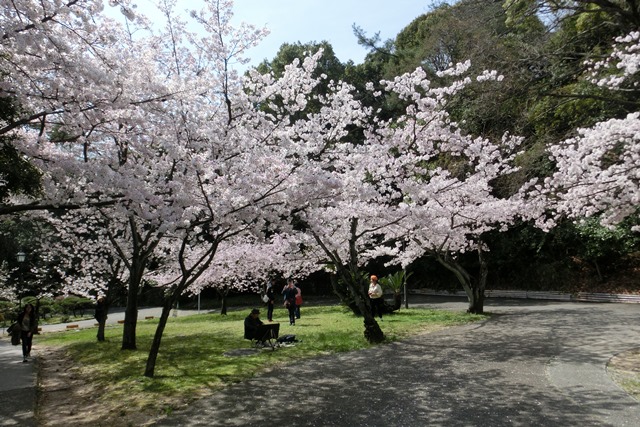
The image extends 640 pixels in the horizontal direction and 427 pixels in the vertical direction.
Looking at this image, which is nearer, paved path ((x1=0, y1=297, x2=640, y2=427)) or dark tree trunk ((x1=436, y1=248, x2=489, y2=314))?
paved path ((x1=0, y1=297, x2=640, y2=427))

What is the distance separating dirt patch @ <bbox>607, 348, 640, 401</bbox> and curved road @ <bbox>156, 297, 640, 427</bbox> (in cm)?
12

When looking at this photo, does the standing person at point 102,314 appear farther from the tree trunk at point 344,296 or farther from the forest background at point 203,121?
the tree trunk at point 344,296

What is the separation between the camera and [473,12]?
A: 401 inches

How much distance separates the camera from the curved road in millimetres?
5184

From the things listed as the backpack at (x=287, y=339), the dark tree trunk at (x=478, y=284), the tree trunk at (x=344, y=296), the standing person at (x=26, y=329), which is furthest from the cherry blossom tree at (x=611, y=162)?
the standing person at (x=26, y=329)

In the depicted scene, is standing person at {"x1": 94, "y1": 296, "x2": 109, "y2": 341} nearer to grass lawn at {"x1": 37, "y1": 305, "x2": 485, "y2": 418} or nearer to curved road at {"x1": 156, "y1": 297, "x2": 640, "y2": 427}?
grass lawn at {"x1": 37, "y1": 305, "x2": 485, "y2": 418}

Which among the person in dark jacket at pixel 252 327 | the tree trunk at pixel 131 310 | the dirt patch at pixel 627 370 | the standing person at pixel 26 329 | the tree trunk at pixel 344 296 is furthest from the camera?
the tree trunk at pixel 344 296

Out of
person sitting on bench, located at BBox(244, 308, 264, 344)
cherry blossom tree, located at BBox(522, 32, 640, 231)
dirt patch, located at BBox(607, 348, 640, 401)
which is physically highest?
cherry blossom tree, located at BBox(522, 32, 640, 231)

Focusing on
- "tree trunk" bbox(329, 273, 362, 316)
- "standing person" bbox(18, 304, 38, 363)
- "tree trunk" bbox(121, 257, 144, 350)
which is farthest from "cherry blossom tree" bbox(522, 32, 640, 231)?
"standing person" bbox(18, 304, 38, 363)

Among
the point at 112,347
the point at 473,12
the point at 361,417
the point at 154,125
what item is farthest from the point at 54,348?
the point at 473,12

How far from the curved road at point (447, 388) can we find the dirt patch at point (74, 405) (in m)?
0.87

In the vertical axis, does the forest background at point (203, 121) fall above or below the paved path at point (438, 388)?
above

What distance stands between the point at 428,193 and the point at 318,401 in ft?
17.4

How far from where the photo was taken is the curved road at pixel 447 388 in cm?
518
